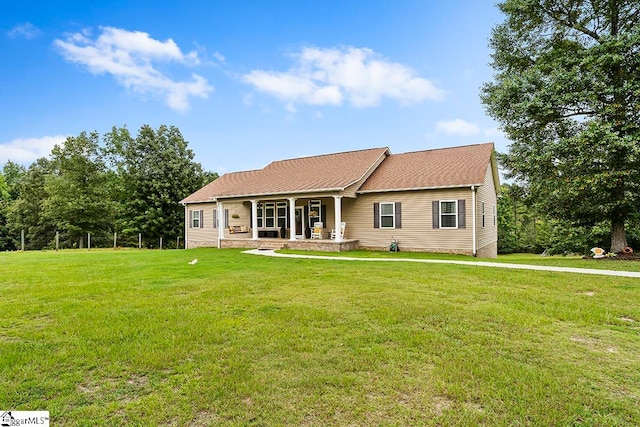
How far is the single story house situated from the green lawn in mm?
7423

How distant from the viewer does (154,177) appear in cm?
2928

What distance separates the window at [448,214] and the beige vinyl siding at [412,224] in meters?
0.18

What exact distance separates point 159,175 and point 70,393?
1152 inches

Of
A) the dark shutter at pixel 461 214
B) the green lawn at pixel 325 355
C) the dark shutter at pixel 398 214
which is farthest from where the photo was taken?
the dark shutter at pixel 398 214

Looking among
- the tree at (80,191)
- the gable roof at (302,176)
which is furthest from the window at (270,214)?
the tree at (80,191)

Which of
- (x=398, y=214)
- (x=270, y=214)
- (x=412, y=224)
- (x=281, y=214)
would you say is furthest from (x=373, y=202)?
(x=270, y=214)

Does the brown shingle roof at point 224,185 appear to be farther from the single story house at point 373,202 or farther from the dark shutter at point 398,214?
the dark shutter at point 398,214

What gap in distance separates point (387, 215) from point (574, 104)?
7.90 m

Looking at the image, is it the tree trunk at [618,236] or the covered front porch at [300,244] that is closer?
the tree trunk at [618,236]

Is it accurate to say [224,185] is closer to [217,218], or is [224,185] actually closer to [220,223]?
[217,218]

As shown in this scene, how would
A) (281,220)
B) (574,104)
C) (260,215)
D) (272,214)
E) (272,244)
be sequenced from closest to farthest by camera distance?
(574,104) < (272,244) < (281,220) < (272,214) < (260,215)

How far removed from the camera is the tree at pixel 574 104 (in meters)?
11.1

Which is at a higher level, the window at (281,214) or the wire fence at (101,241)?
the window at (281,214)

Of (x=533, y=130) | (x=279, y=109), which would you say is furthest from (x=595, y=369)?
(x=279, y=109)
